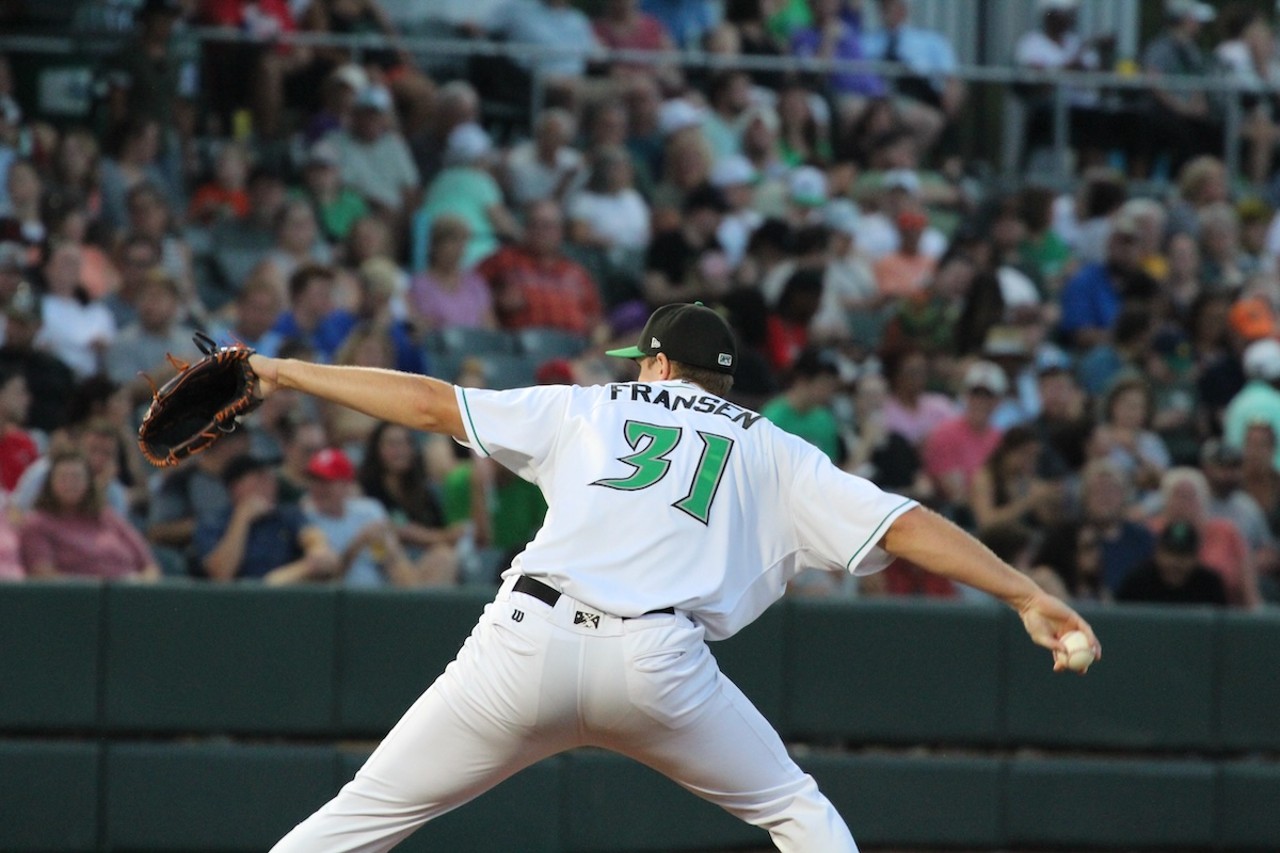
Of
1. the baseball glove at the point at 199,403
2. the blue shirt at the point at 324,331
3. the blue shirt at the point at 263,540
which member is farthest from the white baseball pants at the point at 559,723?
the blue shirt at the point at 324,331

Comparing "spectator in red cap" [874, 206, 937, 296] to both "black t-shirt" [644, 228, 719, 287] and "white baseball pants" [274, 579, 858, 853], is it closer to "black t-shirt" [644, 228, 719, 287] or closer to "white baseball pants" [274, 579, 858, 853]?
"black t-shirt" [644, 228, 719, 287]

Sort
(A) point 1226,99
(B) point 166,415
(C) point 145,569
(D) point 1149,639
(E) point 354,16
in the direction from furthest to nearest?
1. (A) point 1226,99
2. (E) point 354,16
3. (D) point 1149,639
4. (C) point 145,569
5. (B) point 166,415

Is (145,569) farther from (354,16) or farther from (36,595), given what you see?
(354,16)

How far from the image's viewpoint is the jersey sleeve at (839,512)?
4.81 m

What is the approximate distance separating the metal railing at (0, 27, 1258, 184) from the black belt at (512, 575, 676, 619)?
777 centimetres

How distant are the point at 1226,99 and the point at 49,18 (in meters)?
8.98

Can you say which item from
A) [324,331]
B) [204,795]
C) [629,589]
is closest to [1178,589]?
[324,331]

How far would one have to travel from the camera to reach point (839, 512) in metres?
4.87

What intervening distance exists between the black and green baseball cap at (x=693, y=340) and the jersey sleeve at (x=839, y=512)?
315mm

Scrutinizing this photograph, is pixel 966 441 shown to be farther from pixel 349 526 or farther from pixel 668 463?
pixel 668 463

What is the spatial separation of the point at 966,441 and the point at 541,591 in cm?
616

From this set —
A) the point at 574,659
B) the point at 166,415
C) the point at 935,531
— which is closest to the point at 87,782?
the point at 166,415

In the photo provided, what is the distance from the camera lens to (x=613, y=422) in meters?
4.91

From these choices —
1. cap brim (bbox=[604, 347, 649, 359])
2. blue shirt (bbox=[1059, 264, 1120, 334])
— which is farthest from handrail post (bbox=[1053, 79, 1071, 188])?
cap brim (bbox=[604, 347, 649, 359])
